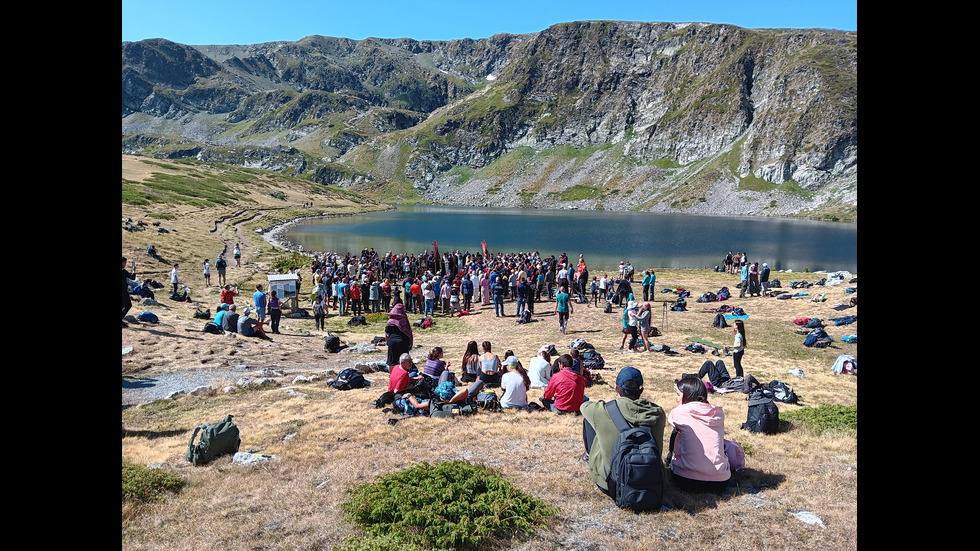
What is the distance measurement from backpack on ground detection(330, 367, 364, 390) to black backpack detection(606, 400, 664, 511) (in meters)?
8.30

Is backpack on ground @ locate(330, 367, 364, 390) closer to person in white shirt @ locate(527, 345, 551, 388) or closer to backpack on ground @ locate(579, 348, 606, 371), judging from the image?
person in white shirt @ locate(527, 345, 551, 388)

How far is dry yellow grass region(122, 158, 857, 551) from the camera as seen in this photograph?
18.4 ft

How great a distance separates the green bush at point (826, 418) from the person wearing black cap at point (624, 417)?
4.39 meters

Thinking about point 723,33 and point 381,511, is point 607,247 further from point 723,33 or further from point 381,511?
point 723,33

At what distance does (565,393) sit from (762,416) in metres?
3.69

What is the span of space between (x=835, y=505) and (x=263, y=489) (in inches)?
297

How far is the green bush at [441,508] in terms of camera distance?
5.41m

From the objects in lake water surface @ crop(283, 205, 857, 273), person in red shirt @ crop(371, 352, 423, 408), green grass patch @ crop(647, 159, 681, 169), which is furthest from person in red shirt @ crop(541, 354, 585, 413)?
green grass patch @ crop(647, 159, 681, 169)

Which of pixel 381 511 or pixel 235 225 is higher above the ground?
pixel 235 225

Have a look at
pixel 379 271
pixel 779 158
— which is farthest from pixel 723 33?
pixel 379 271

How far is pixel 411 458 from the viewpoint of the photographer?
308 inches

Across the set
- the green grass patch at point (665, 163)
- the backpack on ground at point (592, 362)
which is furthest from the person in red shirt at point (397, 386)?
the green grass patch at point (665, 163)

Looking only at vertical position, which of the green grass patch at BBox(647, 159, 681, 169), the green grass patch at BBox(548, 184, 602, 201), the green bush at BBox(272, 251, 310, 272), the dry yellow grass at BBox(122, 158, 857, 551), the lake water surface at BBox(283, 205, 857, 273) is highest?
the green grass patch at BBox(647, 159, 681, 169)
